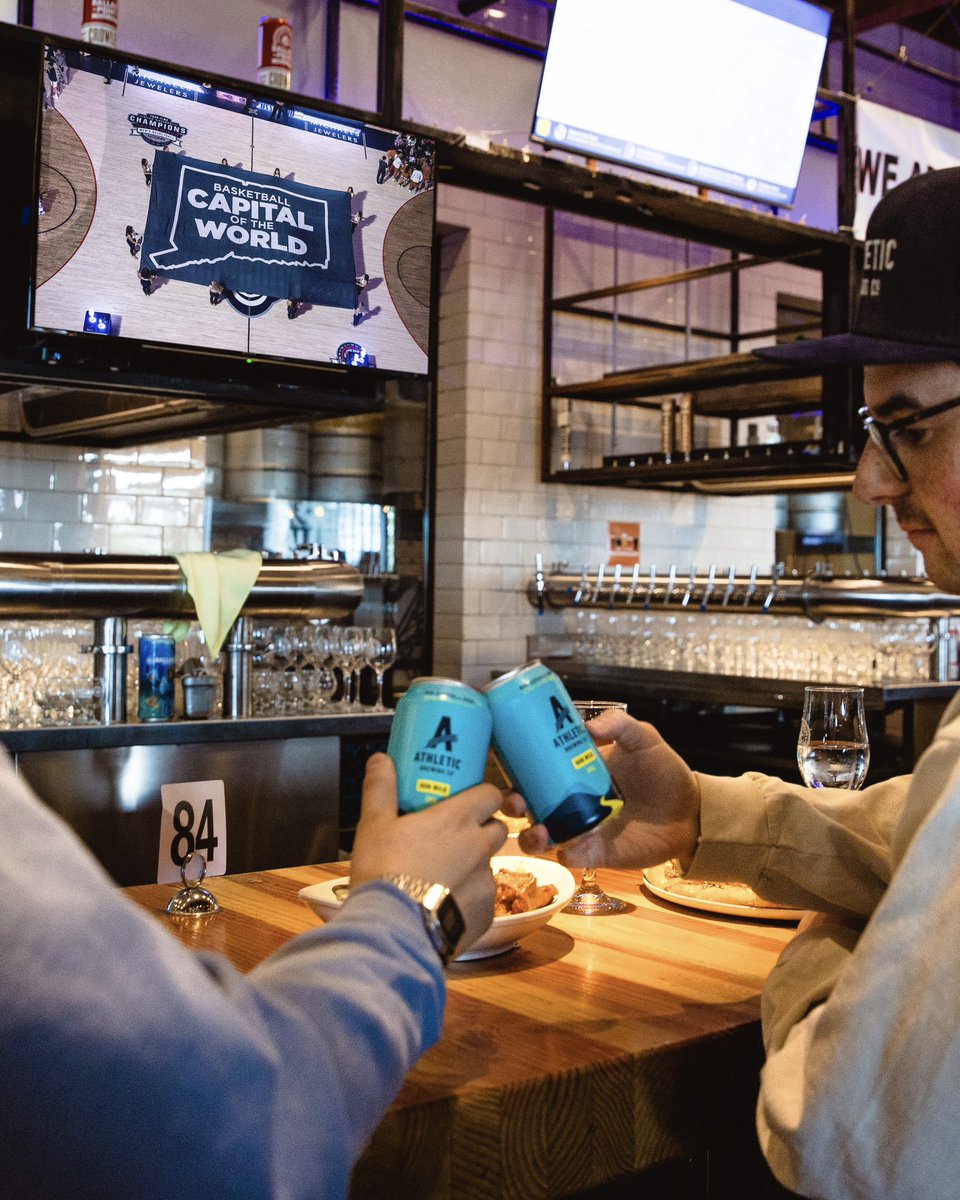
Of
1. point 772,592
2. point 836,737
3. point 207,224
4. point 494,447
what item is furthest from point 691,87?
point 836,737

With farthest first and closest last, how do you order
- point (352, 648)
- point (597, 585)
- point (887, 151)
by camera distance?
1. point (597, 585)
2. point (887, 151)
3. point (352, 648)

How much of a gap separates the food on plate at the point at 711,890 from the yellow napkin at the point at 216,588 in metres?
2.03

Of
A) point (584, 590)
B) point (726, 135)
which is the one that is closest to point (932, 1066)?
point (726, 135)

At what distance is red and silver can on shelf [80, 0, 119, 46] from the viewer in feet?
10.6

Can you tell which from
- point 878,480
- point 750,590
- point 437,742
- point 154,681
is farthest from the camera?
point 750,590

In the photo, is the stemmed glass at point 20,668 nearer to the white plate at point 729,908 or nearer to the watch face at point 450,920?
the white plate at point 729,908

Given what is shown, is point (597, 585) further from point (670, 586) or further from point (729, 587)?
point (729, 587)

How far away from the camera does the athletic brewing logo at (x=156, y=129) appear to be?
319 centimetres

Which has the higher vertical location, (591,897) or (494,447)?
(494,447)

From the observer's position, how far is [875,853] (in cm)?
154

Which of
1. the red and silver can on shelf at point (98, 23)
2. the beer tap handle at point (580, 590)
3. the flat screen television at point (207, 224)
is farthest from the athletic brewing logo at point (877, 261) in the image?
the beer tap handle at point (580, 590)

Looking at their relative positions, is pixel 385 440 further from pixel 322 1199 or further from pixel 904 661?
pixel 322 1199

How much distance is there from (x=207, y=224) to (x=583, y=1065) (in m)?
2.67

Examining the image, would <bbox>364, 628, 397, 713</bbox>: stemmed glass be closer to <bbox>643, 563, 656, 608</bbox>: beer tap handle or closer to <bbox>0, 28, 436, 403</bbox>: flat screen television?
<bbox>0, 28, 436, 403</bbox>: flat screen television
